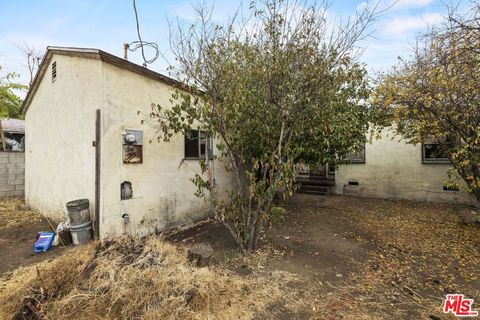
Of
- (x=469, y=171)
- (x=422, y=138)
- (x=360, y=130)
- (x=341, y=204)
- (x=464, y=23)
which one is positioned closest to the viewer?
(x=464, y=23)

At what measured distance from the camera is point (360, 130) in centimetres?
711

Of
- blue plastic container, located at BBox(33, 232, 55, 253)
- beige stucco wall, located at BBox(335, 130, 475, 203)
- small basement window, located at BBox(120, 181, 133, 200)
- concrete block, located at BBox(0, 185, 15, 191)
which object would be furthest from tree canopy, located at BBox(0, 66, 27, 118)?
beige stucco wall, located at BBox(335, 130, 475, 203)

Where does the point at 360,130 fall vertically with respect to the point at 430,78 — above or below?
below

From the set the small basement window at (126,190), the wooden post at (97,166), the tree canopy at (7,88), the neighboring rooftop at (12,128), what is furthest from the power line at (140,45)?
the neighboring rooftop at (12,128)

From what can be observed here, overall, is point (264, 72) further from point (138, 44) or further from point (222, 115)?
point (138, 44)

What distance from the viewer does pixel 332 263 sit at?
12.9ft

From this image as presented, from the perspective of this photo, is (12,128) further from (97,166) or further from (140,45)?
(97,166)

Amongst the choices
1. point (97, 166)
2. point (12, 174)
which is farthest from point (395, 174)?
point (12, 174)

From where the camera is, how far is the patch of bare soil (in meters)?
4.11

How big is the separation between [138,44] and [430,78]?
7051mm

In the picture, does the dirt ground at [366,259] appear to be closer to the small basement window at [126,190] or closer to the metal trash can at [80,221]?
the small basement window at [126,190]

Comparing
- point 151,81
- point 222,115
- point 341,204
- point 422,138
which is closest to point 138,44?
point 151,81

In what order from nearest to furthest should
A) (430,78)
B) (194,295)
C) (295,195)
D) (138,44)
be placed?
1. (194,295)
2. (430,78)
3. (138,44)
4. (295,195)

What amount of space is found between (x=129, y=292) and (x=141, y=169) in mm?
3085
